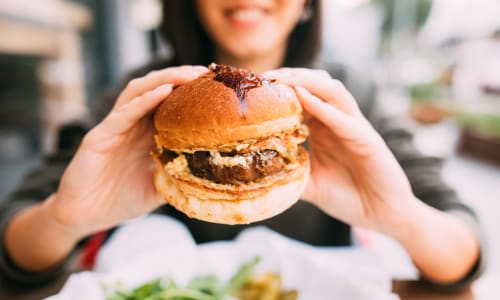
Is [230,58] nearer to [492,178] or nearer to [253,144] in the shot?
[253,144]

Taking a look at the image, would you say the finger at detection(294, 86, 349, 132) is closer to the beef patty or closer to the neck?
the beef patty

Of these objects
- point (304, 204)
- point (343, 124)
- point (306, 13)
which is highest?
point (306, 13)

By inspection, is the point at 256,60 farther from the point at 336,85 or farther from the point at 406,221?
the point at 406,221

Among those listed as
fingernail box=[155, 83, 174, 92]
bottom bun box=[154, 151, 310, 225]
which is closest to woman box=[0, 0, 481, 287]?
fingernail box=[155, 83, 174, 92]

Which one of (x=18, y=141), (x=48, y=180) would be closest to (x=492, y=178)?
(x=48, y=180)

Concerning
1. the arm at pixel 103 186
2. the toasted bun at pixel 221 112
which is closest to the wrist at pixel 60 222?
the arm at pixel 103 186

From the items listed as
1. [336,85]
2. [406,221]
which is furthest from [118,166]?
[406,221]
